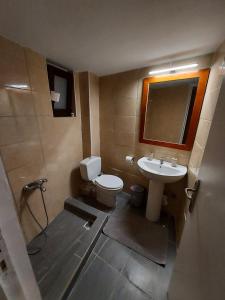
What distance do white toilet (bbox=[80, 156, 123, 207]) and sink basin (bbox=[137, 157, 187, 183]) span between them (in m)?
0.49

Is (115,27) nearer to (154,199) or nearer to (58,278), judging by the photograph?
(154,199)

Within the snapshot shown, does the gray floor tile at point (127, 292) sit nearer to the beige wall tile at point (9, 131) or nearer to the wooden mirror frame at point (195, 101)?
the wooden mirror frame at point (195, 101)

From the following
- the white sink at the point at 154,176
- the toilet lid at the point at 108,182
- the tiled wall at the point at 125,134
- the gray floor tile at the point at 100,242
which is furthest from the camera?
the toilet lid at the point at 108,182

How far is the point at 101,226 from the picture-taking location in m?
1.62

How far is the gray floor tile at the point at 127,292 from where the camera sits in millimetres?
1067

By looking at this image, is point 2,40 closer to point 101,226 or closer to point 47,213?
point 47,213

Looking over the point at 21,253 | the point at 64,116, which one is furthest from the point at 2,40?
the point at 21,253

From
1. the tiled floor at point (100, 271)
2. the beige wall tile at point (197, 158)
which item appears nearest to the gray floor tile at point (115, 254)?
the tiled floor at point (100, 271)

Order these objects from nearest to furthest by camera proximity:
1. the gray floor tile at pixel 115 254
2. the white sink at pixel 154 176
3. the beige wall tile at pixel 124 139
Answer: the gray floor tile at pixel 115 254
the white sink at pixel 154 176
the beige wall tile at pixel 124 139

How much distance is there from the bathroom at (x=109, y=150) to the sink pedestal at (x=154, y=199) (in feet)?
0.05

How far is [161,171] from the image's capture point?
1661 mm

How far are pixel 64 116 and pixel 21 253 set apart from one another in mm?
1625

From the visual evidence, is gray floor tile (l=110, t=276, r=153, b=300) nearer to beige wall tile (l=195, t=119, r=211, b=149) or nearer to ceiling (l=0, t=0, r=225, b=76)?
beige wall tile (l=195, t=119, r=211, b=149)

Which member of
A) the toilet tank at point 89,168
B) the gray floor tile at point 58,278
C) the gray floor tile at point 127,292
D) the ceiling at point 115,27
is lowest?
the gray floor tile at point 127,292
